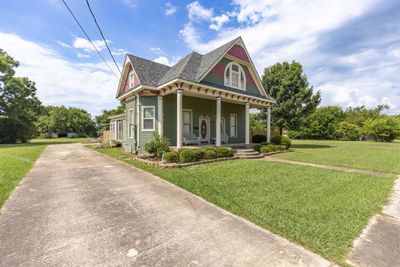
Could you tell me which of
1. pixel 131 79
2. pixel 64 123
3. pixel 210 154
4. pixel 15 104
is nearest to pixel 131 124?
pixel 131 79

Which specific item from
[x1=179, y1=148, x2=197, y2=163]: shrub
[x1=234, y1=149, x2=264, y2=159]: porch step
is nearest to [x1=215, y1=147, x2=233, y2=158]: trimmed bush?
[x1=234, y1=149, x2=264, y2=159]: porch step

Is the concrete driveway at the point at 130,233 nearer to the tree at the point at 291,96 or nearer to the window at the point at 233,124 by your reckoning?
the window at the point at 233,124

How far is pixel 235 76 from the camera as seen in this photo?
575 inches

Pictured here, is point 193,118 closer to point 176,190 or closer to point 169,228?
point 176,190

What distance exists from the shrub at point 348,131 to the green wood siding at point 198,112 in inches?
1176

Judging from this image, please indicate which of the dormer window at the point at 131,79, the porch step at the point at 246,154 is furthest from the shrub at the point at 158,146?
the dormer window at the point at 131,79

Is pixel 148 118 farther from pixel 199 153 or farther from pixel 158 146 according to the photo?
pixel 199 153

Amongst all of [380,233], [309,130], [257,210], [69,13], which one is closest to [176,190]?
[257,210]

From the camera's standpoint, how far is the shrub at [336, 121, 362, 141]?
36.0 metres

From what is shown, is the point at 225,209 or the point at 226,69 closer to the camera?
the point at 225,209

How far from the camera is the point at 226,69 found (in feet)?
45.2

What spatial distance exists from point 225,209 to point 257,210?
0.68 meters

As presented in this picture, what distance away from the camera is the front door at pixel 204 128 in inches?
553

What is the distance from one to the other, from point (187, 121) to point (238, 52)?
643 cm
